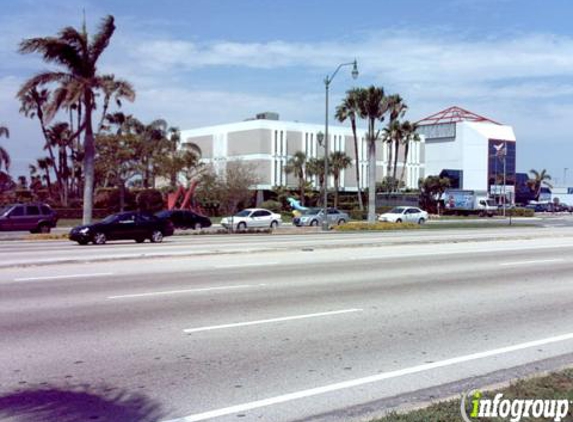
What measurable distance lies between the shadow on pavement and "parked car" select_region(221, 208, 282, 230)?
36.0 metres

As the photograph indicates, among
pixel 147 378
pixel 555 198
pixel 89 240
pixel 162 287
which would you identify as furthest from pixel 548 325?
pixel 555 198

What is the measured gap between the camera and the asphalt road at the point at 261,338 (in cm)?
597

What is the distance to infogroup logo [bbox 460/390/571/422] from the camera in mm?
5266

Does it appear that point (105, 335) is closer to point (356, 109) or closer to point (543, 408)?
point (543, 408)

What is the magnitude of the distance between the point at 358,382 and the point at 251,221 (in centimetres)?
3652

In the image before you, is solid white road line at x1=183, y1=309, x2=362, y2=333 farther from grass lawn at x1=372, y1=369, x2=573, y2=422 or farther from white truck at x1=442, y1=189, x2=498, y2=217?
white truck at x1=442, y1=189, x2=498, y2=217

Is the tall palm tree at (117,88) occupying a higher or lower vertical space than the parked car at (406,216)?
higher

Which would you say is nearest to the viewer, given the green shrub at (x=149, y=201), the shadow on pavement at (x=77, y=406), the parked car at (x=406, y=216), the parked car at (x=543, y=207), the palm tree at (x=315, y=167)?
the shadow on pavement at (x=77, y=406)

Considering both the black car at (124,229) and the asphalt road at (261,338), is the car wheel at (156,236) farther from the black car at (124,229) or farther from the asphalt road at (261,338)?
the asphalt road at (261,338)

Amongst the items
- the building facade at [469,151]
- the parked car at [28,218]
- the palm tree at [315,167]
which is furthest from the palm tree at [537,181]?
the parked car at [28,218]

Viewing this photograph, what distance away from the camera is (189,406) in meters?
5.77

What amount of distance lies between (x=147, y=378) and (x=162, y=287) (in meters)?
6.32

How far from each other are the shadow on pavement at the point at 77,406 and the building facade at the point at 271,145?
76.0 m

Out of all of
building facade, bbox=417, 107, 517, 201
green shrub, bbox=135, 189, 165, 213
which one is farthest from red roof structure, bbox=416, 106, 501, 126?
green shrub, bbox=135, 189, 165, 213
